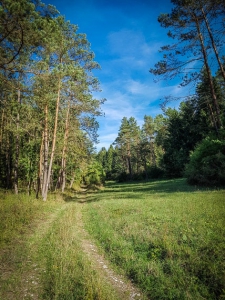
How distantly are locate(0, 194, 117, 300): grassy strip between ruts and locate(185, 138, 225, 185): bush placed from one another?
13868 mm

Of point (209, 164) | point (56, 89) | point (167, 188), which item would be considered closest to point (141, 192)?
point (167, 188)

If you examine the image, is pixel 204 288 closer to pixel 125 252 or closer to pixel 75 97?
pixel 125 252

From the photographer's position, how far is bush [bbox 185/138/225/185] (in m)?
15.6

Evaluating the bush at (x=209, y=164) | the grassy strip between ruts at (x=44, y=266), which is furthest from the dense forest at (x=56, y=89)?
the grassy strip between ruts at (x=44, y=266)

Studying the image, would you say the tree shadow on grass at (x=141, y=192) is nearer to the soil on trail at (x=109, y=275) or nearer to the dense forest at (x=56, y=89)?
the dense forest at (x=56, y=89)

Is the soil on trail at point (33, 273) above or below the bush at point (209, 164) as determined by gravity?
below

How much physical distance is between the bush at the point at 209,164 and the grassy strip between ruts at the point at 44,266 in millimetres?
13868

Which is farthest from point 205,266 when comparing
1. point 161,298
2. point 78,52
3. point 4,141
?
point 4,141

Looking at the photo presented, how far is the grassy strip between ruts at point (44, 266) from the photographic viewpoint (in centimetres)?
398

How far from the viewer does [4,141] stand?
80.0 feet

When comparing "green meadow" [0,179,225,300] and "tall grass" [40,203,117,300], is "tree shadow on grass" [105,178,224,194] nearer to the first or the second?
"green meadow" [0,179,225,300]

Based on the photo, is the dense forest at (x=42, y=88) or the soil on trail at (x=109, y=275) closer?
the soil on trail at (x=109, y=275)

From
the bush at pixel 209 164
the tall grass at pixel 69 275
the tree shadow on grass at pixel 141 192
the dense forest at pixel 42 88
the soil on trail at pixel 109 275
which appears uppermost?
the dense forest at pixel 42 88

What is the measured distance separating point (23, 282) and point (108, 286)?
7.18 feet
